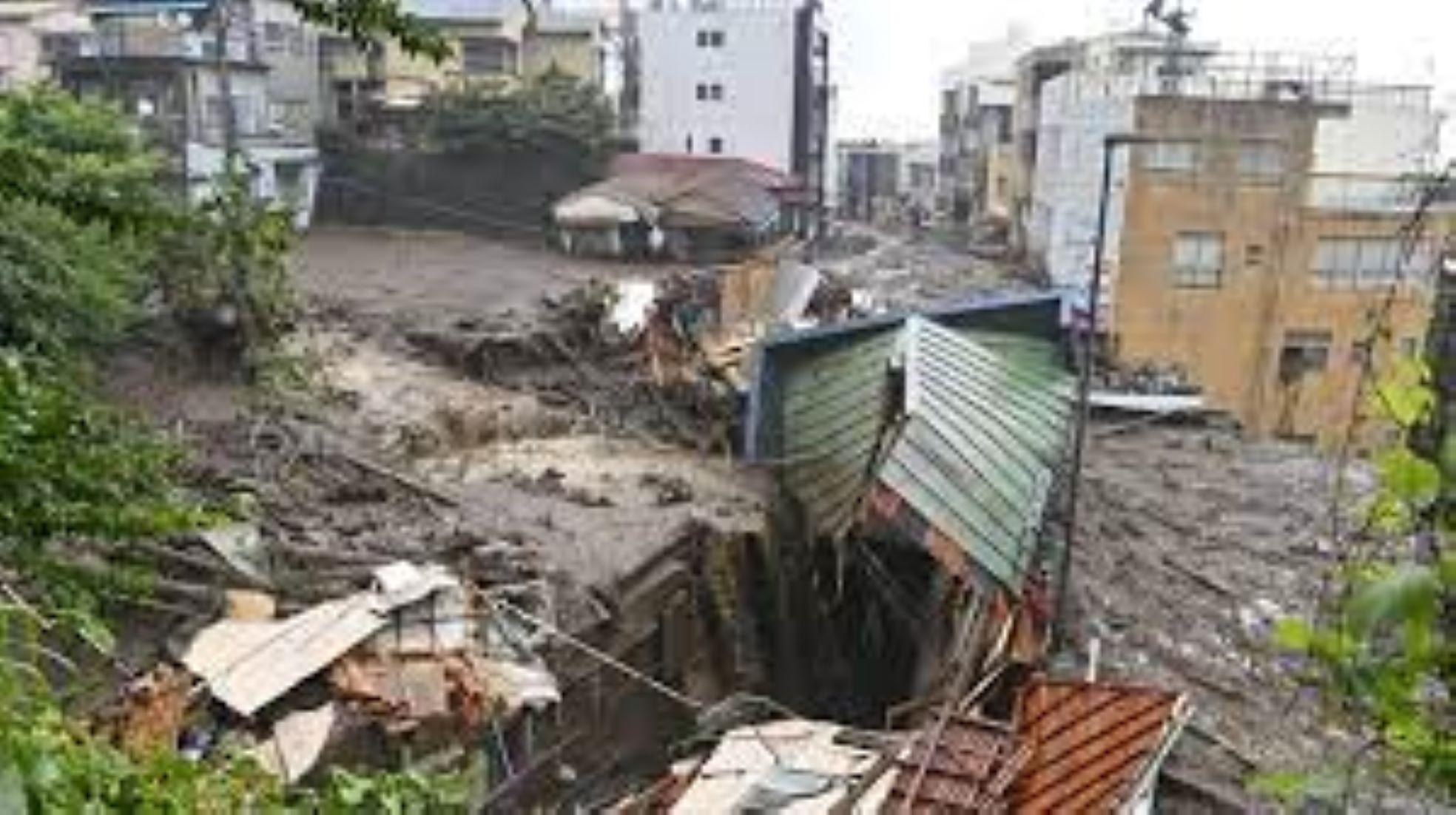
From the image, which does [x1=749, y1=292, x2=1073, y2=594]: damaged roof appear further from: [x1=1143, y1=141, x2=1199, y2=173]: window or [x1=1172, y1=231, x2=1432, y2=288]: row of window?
[x1=1172, y1=231, x2=1432, y2=288]: row of window

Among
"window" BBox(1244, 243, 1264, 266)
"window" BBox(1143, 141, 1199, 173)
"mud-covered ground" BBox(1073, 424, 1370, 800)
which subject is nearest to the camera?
"mud-covered ground" BBox(1073, 424, 1370, 800)

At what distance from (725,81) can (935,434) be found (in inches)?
1379

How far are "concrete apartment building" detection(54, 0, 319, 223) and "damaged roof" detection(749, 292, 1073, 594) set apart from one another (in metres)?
17.4

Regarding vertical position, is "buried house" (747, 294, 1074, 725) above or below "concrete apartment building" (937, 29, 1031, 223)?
below

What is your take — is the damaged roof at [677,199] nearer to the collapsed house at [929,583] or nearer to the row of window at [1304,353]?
the row of window at [1304,353]

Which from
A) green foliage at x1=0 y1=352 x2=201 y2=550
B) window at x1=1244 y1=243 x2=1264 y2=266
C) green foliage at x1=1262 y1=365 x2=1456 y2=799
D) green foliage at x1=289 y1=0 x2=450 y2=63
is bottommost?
window at x1=1244 y1=243 x2=1264 y2=266

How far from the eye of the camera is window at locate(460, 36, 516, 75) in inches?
1869

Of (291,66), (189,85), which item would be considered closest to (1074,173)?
(189,85)

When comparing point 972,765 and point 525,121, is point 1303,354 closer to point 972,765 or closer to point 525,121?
point 525,121

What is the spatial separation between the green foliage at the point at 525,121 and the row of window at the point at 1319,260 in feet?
56.8

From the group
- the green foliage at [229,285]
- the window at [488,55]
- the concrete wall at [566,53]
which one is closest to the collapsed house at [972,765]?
the green foliage at [229,285]

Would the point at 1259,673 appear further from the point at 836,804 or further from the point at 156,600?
the point at 156,600

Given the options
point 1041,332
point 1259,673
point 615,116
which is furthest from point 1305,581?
point 615,116

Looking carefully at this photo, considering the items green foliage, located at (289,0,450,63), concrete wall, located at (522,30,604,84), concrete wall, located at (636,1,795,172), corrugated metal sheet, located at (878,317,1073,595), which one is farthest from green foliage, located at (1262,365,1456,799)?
concrete wall, located at (522,30,604,84)
